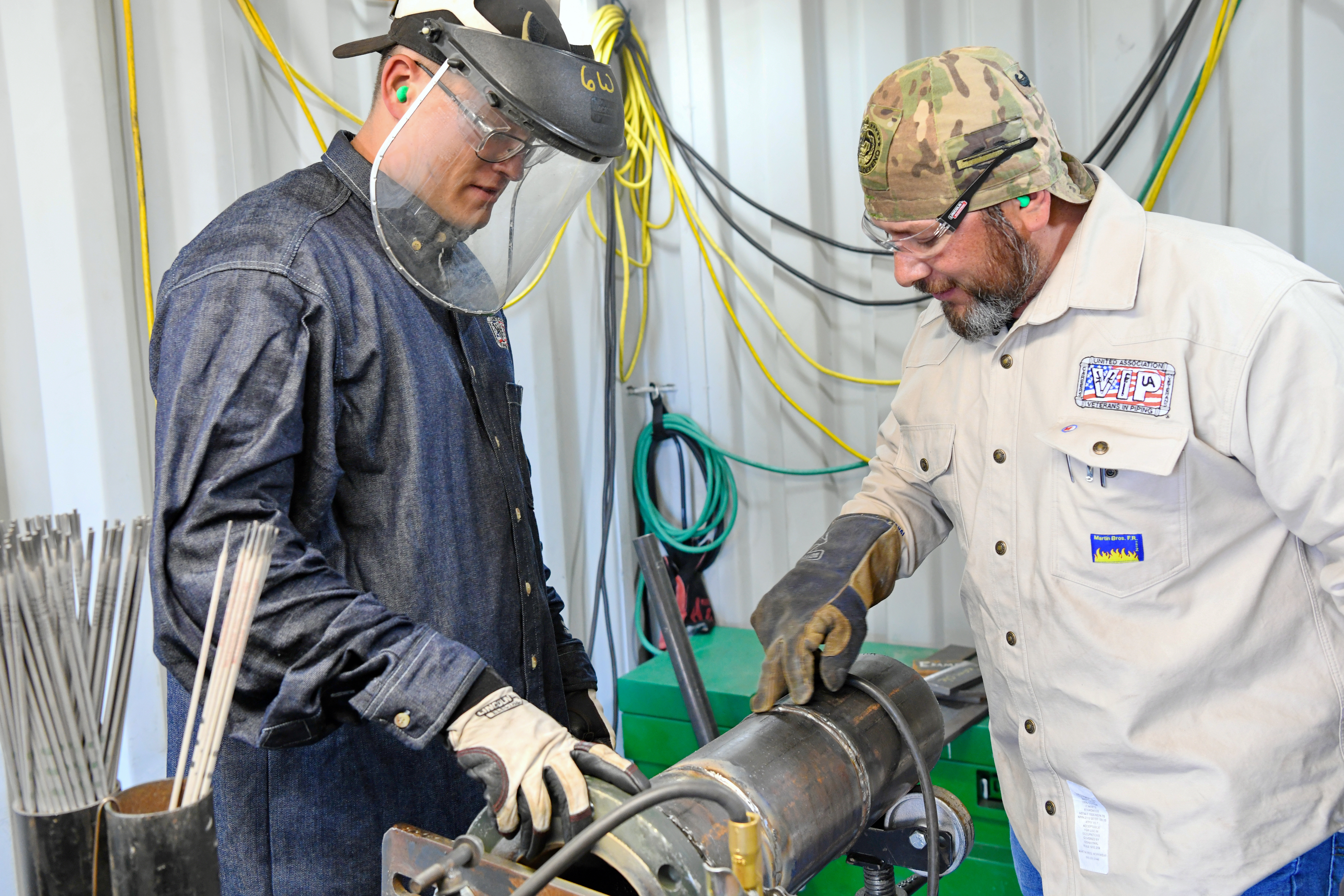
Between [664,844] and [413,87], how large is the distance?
94cm

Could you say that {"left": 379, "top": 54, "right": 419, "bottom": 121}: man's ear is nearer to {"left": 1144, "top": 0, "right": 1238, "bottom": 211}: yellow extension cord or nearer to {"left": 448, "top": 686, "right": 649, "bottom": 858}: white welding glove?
{"left": 448, "top": 686, "right": 649, "bottom": 858}: white welding glove

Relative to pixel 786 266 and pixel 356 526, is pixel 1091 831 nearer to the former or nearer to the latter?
pixel 356 526

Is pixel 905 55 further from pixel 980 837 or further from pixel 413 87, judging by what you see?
pixel 980 837

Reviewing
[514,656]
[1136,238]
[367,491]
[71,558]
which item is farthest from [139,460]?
[1136,238]

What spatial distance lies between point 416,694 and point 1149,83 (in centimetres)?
203

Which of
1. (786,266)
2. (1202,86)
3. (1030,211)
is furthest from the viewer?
(786,266)

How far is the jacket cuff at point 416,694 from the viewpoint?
993 millimetres

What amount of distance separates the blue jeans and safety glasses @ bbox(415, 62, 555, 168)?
132 cm

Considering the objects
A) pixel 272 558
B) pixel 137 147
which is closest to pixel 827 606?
pixel 272 558

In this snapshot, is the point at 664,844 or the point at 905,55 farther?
the point at 905,55

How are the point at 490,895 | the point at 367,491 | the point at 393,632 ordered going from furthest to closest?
1. the point at 367,491
2. the point at 393,632
3. the point at 490,895

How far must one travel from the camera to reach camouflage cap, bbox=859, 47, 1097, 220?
1.29m

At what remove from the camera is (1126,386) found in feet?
4.04

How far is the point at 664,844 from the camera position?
A: 0.87 meters
